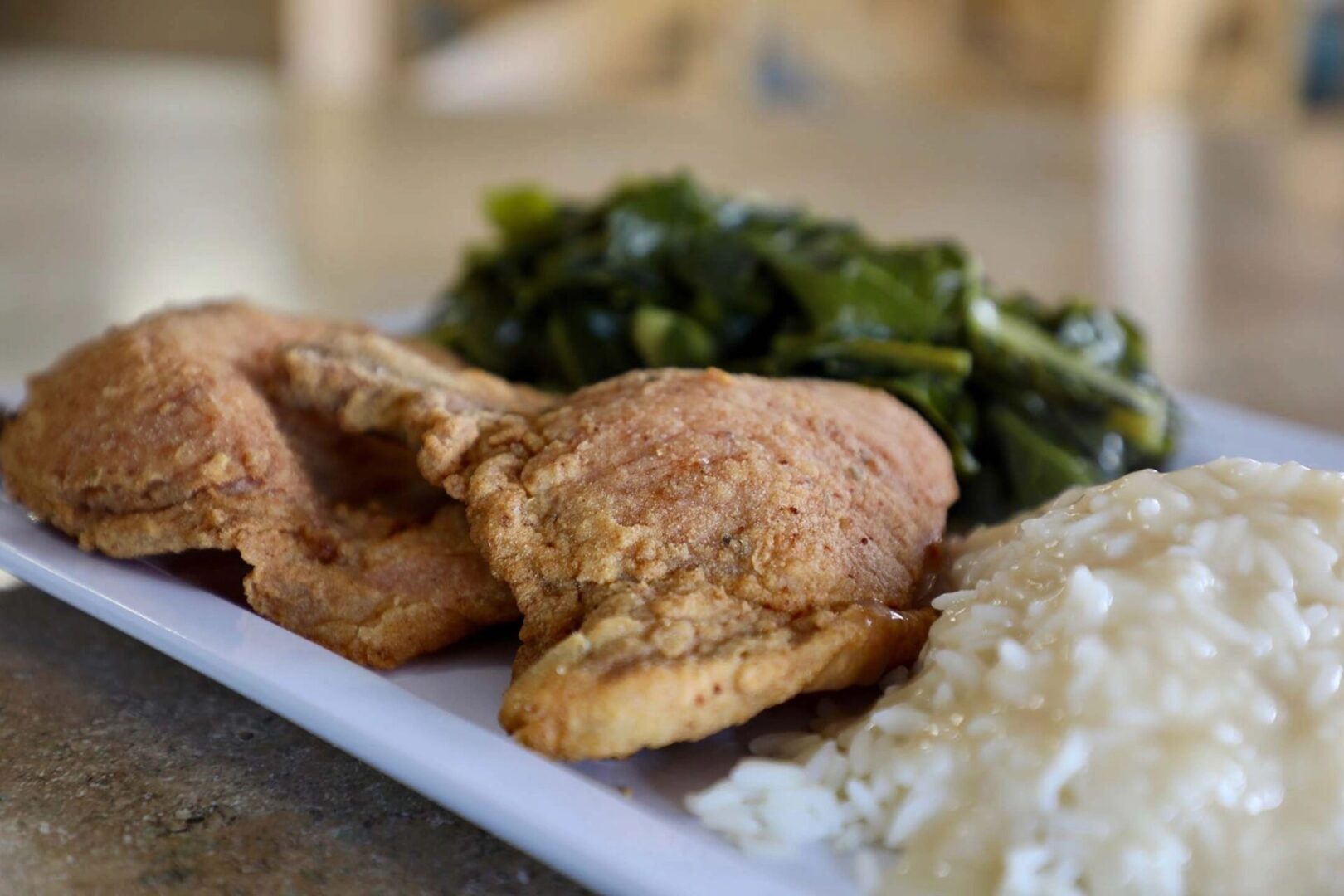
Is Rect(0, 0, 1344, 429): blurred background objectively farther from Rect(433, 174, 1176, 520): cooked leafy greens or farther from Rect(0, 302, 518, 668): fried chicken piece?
Rect(0, 302, 518, 668): fried chicken piece

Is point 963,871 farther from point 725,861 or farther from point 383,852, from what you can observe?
point 383,852

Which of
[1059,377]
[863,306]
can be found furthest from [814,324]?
[1059,377]

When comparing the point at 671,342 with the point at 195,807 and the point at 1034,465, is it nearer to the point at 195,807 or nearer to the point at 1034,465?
the point at 1034,465

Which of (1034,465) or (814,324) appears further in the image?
(814,324)

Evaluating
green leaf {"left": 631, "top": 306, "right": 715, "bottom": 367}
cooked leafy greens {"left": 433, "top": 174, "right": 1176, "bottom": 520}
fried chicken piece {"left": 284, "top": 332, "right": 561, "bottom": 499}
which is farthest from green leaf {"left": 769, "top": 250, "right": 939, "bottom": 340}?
fried chicken piece {"left": 284, "top": 332, "right": 561, "bottom": 499}

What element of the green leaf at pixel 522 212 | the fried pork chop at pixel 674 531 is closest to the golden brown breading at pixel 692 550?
the fried pork chop at pixel 674 531

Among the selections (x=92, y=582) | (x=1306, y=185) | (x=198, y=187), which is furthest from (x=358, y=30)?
(x=92, y=582)

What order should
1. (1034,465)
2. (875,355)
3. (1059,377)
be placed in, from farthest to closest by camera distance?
1. (1059,377)
2. (875,355)
3. (1034,465)
